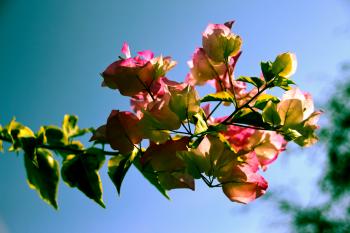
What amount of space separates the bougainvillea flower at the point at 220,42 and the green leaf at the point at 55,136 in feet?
0.84

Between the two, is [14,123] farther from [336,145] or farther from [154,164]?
[336,145]

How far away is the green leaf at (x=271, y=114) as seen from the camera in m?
0.27

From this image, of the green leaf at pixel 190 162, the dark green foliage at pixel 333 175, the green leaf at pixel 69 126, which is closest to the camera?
the green leaf at pixel 190 162

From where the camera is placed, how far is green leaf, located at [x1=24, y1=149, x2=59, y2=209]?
1.31ft

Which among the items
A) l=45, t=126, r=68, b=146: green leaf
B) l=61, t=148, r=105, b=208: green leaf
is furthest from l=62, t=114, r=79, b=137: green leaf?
l=61, t=148, r=105, b=208: green leaf

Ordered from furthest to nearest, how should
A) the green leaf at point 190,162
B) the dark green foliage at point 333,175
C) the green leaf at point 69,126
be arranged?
the dark green foliage at point 333,175 < the green leaf at point 69,126 < the green leaf at point 190,162

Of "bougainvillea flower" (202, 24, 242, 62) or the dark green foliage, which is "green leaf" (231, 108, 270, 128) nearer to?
"bougainvillea flower" (202, 24, 242, 62)

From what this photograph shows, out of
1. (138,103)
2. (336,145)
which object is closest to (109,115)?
(138,103)

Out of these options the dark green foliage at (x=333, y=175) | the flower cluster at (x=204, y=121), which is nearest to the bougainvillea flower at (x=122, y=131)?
the flower cluster at (x=204, y=121)

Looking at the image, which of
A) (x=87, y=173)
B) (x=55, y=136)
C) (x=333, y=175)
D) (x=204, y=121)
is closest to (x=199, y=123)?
(x=204, y=121)

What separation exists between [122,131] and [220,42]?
0.12 metres

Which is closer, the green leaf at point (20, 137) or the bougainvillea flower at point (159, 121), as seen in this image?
the bougainvillea flower at point (159, 121)

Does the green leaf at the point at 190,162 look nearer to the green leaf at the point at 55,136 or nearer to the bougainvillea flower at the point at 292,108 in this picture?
the bougainvillea flower at the point at 292,108

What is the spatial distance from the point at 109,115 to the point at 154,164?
0.06 meters
